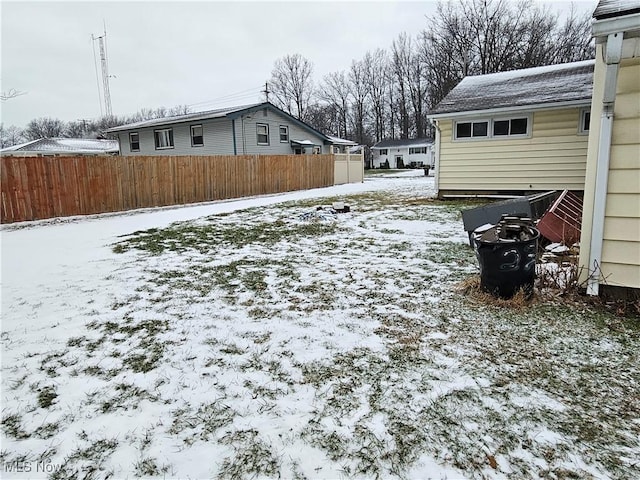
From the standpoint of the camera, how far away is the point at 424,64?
38844 millimetres

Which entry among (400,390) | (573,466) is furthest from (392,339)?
(573,466)

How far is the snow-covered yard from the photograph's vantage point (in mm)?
1687

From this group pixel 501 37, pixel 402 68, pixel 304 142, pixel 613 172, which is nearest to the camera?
pixel 613 172

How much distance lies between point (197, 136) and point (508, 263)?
60.6 ft

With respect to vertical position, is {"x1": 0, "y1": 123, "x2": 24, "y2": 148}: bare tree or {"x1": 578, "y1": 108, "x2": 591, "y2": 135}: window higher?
{"x1": 0, "y1": 123, "x2": 24, "y2": 148}: bare tree

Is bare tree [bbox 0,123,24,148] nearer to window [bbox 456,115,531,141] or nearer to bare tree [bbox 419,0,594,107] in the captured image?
bare tree [bbox 419,0,594,107]

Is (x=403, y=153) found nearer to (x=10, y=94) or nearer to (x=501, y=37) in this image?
(x=501, y=37)

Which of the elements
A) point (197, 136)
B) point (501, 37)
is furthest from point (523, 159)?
point (501, 37)

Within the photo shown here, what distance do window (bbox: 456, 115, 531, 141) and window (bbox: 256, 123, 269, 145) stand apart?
11.5 m

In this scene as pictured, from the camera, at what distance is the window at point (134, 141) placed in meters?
21.4

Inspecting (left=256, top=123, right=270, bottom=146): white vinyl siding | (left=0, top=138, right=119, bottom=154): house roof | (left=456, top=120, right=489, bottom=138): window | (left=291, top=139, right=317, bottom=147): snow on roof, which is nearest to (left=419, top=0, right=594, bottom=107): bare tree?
(left=291, top=139, right=317, bottom=147): snow on roof

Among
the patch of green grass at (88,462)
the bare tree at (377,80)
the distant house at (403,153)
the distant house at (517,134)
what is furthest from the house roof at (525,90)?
the bare tree at (377,80)

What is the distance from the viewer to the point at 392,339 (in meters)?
2.78

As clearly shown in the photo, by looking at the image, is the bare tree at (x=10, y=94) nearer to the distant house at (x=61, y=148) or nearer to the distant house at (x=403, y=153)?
the distant house at (x=61, y=148)
